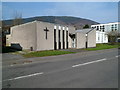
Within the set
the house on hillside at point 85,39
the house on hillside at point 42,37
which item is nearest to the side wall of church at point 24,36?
the house on hillside at point 42,37

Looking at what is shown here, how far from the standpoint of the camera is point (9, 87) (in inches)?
230

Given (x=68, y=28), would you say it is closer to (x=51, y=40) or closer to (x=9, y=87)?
(x=51, y=40)

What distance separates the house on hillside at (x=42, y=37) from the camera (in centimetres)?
2281

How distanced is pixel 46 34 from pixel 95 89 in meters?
19.3

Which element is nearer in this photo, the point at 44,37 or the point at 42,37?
the point at 42,37

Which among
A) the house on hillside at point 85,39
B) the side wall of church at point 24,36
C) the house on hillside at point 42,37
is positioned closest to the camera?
the house on hillside at point 42,37

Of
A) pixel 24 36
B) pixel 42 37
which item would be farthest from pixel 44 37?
pixel 24 36

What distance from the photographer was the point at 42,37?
23.4 metres

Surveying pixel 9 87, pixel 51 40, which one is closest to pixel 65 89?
pixel 9 87

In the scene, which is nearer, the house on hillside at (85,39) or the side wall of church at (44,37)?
the side wall of church at (44,37)

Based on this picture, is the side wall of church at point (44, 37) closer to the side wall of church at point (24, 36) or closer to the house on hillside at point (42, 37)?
the house on hillside at point (42, 37)

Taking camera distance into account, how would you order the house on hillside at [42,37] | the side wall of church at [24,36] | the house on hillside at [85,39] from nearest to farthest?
1. the house on hillside at [42,37]
2. the side wall of church at [24,36]
3. the house on hillside at [85,39]

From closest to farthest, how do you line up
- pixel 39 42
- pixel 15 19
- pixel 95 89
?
pixel 95 89 < pixel 39 42 < pixel 15 19

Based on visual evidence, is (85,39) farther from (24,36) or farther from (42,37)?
(24,36)
